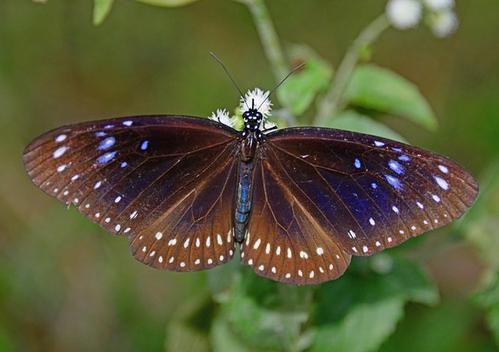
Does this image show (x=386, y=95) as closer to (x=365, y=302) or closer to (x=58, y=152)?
(x=365, y=302)

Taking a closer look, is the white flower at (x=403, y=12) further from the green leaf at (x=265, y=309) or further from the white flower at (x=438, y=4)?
the green leaf at (x=265, y=309)

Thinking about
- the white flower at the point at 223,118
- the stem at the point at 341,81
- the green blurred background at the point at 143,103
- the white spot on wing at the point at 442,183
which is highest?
the green blurred background at the point at 143,103

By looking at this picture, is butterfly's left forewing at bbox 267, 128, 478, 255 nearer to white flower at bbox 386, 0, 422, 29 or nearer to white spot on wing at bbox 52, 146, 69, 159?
white spot on wing at bbox 52, 146, 69, 159

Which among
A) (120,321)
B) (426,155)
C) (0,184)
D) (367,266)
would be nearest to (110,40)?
(0,184)

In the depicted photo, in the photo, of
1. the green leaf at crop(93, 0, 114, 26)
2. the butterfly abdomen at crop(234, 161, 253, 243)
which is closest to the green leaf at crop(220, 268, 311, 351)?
the butterfly abdomen at crop(234, 161, 253, 243)

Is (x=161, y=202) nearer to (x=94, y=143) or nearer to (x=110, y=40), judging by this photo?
(x=94, y=143)

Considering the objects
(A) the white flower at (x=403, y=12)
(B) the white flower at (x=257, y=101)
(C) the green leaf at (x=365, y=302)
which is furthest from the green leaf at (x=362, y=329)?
(A) the white flower at (x=403, y=12)
